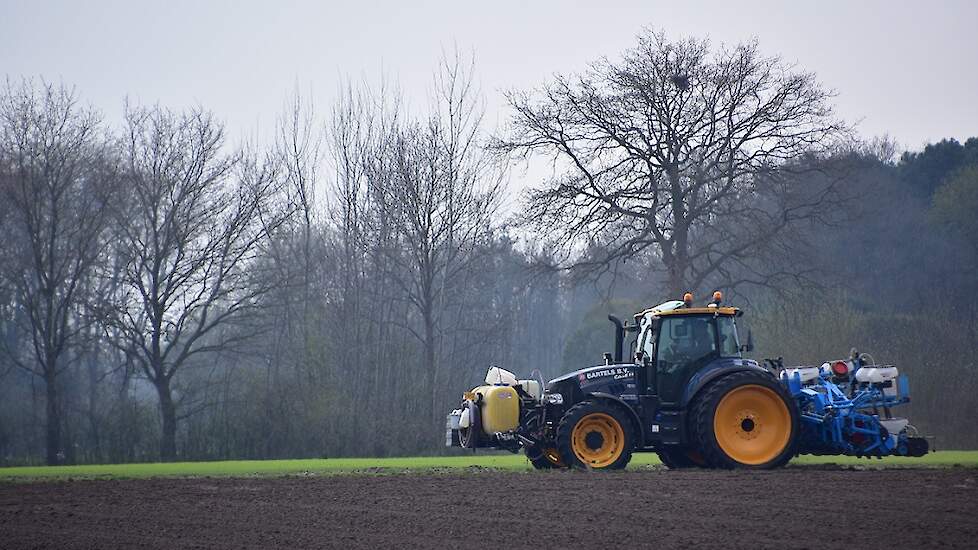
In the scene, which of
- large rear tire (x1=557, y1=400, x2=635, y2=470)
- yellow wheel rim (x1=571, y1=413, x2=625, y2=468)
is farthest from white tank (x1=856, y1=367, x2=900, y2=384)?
yellow wheel rim (x1=571, y1=413, x2=625, y2=468)

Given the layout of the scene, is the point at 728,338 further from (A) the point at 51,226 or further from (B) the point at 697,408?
(A) the point at 51,226

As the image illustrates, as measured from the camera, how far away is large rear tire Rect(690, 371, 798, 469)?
51.3ft

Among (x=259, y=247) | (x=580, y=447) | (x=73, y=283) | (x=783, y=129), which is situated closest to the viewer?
(x=580, y=447)

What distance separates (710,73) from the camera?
29406 millimetres

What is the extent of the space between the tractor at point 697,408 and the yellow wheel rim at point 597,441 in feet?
0.05

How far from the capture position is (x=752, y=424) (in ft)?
52.3

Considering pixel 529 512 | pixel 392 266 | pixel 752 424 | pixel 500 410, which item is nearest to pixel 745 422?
pixel 752 424

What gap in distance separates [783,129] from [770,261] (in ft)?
11.9

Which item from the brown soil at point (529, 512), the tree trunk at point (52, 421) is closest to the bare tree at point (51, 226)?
the tree trunk at point (52, 421)

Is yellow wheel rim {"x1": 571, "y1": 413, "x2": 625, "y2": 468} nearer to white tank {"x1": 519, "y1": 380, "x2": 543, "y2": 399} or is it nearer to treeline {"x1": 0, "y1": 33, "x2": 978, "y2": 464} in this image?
white tank {"x1": 519, "y1": 380, "x2": 543, "y2": 399}

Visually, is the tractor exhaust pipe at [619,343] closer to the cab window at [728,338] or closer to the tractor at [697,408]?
the tractor at [697,408]

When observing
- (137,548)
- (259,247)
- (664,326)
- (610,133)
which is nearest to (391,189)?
(259,247)

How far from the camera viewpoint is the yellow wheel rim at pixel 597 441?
1606cm

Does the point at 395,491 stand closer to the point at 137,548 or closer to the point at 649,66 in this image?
the point at 137,548
